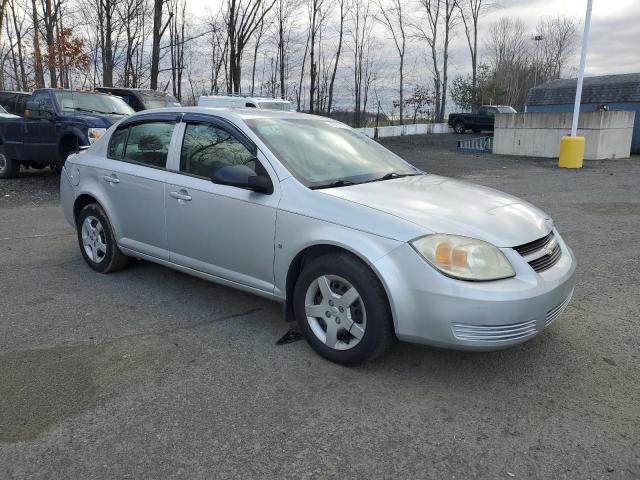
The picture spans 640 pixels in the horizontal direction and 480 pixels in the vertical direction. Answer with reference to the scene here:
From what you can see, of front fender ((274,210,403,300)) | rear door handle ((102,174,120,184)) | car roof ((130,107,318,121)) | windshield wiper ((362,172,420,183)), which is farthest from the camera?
rear door handle ((102,174,120,184))

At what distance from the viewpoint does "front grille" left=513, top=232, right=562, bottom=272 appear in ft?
10.9

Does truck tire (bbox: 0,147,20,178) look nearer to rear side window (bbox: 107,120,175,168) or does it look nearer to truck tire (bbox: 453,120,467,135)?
rear side window (bbox: 107,120,175,168)

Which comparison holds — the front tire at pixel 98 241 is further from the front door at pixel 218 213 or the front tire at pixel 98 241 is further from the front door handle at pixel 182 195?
the front door handle at pixel 182 195

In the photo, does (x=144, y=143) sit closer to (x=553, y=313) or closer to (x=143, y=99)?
(x=553, y=313)

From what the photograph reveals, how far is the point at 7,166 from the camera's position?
38.7 ft

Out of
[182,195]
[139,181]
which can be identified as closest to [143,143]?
[139,181]

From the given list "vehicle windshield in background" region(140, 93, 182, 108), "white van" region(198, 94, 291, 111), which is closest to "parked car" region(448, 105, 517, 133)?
"white van" region(198, 94, 291, 111)

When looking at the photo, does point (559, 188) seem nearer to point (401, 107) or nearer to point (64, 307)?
point (64, 307)

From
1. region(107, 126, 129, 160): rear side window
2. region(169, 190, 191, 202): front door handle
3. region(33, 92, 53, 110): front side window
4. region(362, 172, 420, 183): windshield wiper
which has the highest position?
region(33, 92, 53, 110): front side window

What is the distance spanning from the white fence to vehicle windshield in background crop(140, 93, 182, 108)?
15.2 metres

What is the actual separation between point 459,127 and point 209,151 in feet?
107

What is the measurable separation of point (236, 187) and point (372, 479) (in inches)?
88.1

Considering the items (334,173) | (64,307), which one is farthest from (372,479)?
(64,307)

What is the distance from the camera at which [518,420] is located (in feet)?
9.75
